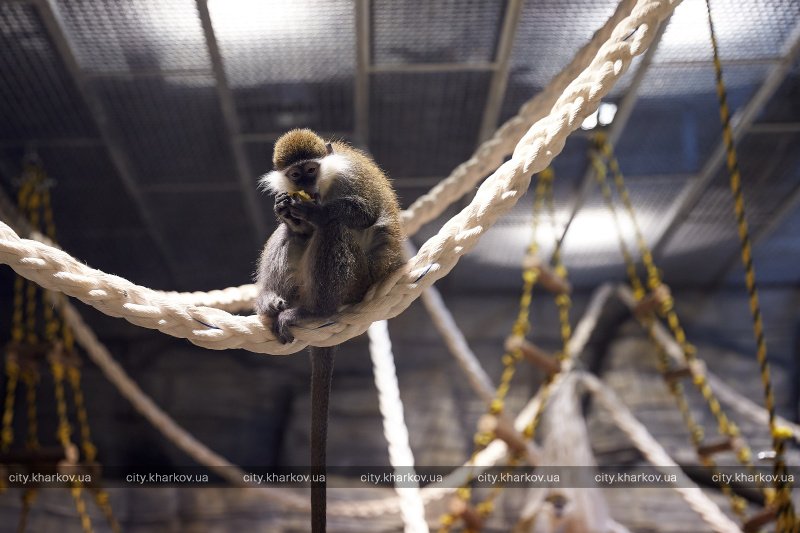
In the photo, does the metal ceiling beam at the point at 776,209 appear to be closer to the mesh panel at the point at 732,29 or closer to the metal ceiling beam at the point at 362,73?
the mesh panel at the point at 732,29

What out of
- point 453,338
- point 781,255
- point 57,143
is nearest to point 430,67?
point 453,338

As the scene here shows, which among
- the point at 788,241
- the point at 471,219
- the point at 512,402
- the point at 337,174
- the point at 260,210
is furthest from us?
the point at 512,402

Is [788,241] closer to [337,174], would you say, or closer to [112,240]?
[337,174]

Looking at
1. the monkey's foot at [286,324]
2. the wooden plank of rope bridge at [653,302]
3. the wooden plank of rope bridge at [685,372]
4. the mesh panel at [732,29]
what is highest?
the mesh panel at [732,29]

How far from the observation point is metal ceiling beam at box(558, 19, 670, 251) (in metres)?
3.33

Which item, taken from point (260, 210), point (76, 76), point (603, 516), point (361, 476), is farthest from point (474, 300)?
point (76, 76)

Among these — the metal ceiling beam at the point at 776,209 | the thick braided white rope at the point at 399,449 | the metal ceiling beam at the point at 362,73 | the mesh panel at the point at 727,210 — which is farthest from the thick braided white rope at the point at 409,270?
the metal ceiling beam at the point at 776,209

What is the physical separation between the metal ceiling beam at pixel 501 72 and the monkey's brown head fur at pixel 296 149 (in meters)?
1.59

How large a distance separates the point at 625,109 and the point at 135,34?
2.41 m

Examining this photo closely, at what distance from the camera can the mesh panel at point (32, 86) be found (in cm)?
308

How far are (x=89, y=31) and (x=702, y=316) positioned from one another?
4.73m

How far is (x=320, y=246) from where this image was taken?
1723mm

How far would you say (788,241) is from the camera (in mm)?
4691

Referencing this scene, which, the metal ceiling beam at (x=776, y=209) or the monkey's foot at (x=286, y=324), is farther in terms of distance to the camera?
the metal ceiling beam at (x=776, y=209)
